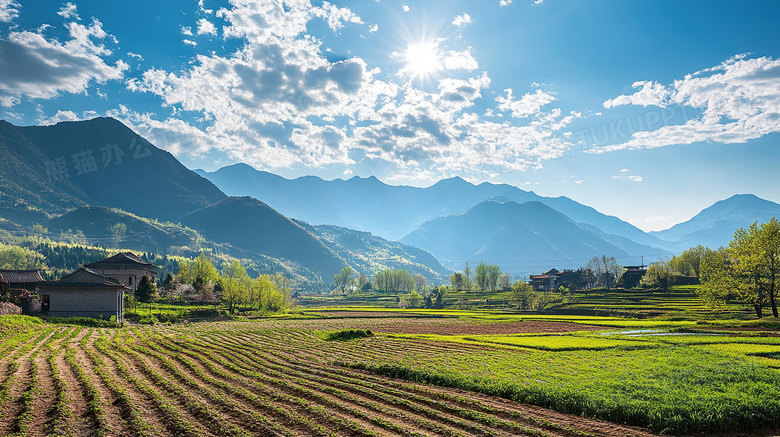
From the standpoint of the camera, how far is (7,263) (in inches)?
6521

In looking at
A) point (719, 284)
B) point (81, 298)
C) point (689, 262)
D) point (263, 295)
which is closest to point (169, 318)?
point (81, 298)

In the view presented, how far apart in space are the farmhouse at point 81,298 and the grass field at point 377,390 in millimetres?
24465

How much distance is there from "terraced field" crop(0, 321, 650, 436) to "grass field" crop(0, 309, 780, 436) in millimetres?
80

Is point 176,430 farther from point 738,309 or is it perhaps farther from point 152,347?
point 738,309

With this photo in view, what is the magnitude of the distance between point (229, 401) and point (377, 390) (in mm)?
7188

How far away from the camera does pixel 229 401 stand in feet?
57.7

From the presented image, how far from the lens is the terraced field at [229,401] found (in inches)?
572

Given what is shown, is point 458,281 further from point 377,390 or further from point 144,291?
point 377,390

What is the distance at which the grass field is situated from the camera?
591 inches

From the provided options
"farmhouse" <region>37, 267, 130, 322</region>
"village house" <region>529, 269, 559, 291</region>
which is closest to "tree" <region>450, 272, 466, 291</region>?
"village house" <region>529, 269, 559, 291</region>

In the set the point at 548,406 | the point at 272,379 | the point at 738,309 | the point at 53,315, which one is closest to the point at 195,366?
the point at 272,379

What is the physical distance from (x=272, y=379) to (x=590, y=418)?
1621 cm

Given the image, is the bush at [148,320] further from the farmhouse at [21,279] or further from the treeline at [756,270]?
the treeline at [756,270]

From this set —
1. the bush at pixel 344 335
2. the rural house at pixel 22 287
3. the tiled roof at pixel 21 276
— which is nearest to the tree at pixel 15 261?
the tiled roof at pixel 21 276
